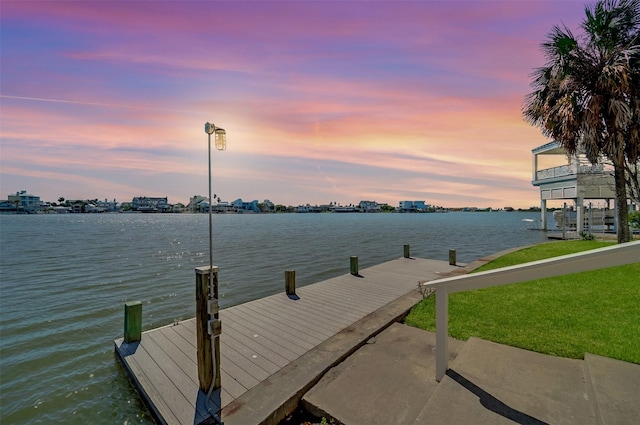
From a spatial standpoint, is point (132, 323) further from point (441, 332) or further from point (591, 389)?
point (591, 389)

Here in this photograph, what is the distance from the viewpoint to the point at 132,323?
6.23 metres

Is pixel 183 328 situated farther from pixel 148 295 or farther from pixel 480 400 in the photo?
pixel 148 295

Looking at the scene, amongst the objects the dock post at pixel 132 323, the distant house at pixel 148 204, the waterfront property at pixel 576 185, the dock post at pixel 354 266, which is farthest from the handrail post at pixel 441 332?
the distant house at pixel 148 204

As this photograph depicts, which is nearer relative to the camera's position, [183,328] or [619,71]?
[183,328]

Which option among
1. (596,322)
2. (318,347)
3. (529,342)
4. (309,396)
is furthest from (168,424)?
(596,322)

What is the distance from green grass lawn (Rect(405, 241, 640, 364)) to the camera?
16.1ft

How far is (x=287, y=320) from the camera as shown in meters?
7.28

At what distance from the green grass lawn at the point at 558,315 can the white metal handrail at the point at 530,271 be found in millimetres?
1933

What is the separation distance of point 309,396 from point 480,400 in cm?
209

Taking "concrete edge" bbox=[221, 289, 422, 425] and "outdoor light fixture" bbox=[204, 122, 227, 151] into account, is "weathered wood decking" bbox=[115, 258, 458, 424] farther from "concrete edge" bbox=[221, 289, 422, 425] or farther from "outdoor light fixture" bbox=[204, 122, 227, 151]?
"outdoor light fixture" bbox=[204, 122, 227, 151]

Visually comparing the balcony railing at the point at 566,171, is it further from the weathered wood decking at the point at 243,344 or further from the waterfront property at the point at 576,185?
the weathered wood decking at the point at 243,344

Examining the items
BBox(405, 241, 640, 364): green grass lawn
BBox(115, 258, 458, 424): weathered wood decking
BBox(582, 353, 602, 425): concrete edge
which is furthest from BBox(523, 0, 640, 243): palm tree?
BBox(582, 353, 602, 425): concrete edge

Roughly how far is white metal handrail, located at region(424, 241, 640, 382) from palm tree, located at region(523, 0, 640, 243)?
36.1 ft

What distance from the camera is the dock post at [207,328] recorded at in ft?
14.0
